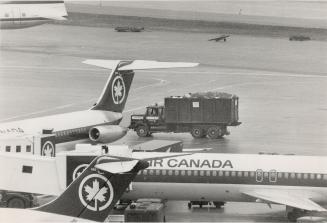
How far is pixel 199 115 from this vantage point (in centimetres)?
5462

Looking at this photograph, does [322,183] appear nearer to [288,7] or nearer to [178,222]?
[178,222]

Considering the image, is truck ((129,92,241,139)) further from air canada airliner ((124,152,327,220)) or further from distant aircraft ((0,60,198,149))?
air canada airliner ((124,152,327,220))

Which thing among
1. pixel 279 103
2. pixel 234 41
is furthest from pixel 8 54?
pixel 279 103

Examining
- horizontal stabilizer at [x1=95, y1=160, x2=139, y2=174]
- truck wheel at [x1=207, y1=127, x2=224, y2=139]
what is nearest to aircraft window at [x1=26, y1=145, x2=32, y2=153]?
horizontal stabilizer at [x1=95, y1=160, x2=139, y2=174]

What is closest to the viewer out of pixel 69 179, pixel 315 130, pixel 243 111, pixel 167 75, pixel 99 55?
pixel 69 179

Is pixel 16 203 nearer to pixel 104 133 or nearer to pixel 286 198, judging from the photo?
pixel 104 133

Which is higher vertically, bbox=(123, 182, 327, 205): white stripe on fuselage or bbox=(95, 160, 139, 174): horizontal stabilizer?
bbox=(95, 160, 139, 174): horizontal stabilizer

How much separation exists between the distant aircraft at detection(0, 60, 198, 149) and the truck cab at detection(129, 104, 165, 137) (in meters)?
7.63

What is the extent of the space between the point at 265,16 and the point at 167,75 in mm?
52900

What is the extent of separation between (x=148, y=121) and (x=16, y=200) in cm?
2059

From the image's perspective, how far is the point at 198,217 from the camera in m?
37.0

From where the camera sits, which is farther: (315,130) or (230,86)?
(230,86)

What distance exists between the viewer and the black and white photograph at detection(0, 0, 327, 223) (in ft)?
100

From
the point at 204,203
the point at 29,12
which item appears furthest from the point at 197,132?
the point at 29,12
